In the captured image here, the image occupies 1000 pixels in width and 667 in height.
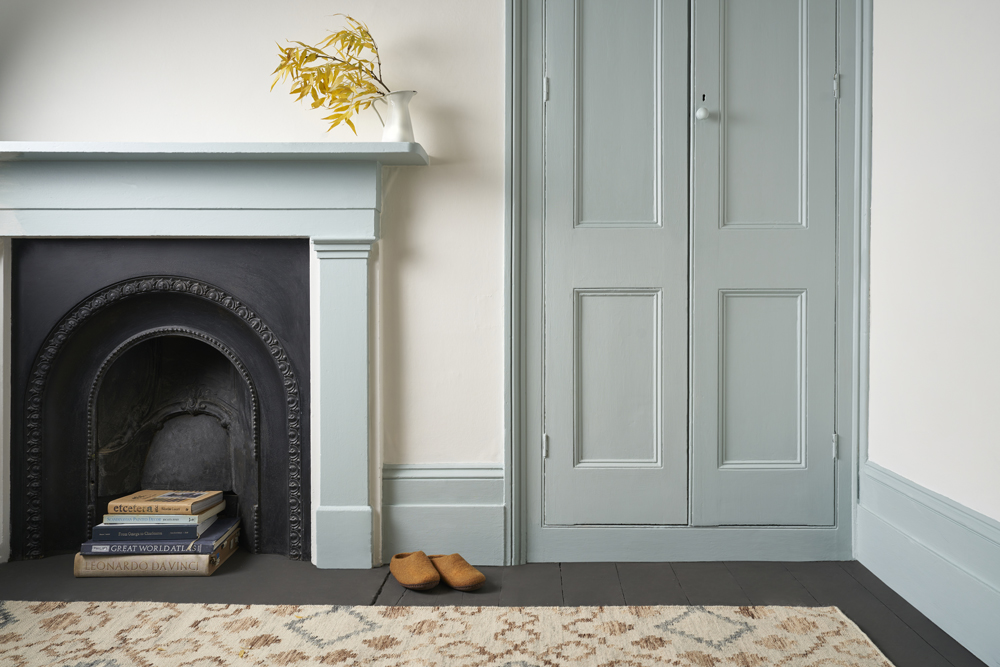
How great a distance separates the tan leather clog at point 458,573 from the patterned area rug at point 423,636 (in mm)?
106

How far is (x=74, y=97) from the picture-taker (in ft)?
6.77

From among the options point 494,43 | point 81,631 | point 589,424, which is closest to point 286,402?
point 81,631

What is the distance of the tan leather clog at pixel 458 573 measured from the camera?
1849 mm

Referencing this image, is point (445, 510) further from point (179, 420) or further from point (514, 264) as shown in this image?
point (179, 420)

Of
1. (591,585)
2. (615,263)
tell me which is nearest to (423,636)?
(591,585)

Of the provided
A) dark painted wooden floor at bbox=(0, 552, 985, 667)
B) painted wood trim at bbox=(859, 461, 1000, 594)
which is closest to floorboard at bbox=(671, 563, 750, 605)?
dark painted wooden floor at bbox=(0, 552, 985, 667)

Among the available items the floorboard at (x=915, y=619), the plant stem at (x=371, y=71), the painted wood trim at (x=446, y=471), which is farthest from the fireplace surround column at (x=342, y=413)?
the floorboard at (x=915, y=619)

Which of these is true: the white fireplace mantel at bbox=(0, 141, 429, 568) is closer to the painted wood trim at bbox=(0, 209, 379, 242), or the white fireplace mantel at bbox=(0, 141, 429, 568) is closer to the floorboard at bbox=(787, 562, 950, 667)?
the painted wood trim at bbox=(0, 209, 379, 242)

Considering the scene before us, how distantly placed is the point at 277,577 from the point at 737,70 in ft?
7.17

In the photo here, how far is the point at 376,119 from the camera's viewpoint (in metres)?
2.07

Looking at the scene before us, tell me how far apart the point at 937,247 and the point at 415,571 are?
5.60 ft

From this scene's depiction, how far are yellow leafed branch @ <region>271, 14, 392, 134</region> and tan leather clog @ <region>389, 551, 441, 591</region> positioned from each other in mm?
1352

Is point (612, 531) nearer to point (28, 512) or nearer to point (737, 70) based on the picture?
point (737, 70)

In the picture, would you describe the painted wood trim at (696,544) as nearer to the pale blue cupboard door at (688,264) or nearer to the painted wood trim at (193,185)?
the pale blue cupboard door at (688,264)
